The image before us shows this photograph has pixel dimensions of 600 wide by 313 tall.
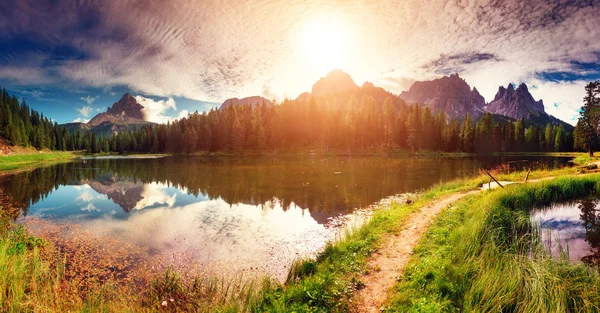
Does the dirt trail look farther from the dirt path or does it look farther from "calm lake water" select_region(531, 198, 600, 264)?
"calm lake water" select_region(531, 198, 600, 264)

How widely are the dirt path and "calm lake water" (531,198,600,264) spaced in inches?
197

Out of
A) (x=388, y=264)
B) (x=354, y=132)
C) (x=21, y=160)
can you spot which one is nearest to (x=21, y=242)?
(x=388, y=264)

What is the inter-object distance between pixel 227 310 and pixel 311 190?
22.5 meters

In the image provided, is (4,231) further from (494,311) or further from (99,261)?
(494,311)

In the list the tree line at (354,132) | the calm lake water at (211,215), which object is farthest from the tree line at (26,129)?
the calm lake water at (211,215)

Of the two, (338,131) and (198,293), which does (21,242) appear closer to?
(198,293)

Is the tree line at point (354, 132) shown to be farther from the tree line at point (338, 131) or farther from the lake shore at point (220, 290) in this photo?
the lake shore at point (220, 290)

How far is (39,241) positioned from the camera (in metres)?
12.9

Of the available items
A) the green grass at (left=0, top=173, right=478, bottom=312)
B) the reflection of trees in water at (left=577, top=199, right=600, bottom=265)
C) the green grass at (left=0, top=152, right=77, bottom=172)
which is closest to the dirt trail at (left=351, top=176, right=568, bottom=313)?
→ the green grass at (left=0, top=173, right=478, bottom=312)

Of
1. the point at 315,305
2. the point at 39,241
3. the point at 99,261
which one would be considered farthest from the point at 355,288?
the point at 39,241

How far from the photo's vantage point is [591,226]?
15.1m

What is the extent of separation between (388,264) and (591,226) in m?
14.7

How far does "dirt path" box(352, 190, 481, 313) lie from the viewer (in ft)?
24.5

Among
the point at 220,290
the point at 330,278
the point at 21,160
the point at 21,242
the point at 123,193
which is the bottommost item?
the point at 220,290
